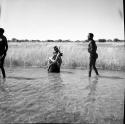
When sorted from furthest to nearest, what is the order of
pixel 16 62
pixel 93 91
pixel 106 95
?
1. pixel 16 62
2. pixel 93 91
3. pixel 106 95

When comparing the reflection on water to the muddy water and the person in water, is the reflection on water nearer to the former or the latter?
the muddy water

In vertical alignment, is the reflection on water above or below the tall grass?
below

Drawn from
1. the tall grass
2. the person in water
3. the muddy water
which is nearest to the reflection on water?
the muddy water

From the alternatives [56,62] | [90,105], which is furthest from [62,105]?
[56,62]

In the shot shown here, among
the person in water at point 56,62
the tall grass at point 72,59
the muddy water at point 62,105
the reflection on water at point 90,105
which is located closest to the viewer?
the muddy water at point 62,105

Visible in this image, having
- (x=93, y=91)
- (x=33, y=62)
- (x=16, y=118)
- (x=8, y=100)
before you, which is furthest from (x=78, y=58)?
(x=16, y=118)

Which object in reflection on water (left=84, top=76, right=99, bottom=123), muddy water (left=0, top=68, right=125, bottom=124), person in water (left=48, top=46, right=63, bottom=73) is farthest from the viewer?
person in water (left=48, top=46, right=63, bottom=73)

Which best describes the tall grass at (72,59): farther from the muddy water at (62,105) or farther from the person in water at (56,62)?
the muddy water at (62,105)

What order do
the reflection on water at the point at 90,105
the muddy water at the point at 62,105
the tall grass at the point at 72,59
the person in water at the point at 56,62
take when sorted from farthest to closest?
the tall grass at the point at 72,59 → the person in water at the point at 56,62 → the reflection on water at the point at 90,105 → the muddy water at the point at 62,105

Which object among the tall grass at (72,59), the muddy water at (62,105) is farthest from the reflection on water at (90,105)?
the tall grass at (72,59)

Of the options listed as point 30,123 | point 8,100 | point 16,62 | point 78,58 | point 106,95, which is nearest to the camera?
point 30,123

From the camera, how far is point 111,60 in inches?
622

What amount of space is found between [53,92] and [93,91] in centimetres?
159

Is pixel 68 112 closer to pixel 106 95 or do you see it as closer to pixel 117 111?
pixel 117 111
